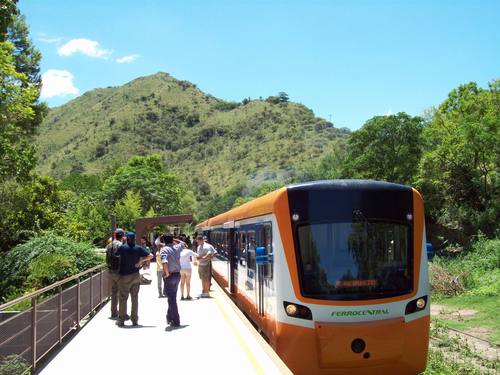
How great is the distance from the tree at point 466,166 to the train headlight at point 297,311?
93.6 feet

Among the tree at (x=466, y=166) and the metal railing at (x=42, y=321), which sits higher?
the tree at (x=466, y=166)

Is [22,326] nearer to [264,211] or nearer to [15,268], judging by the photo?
[264,211]

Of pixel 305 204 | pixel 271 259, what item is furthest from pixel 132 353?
pixel 305 204

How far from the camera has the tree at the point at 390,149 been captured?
45.9m

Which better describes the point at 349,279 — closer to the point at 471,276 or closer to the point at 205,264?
the point at 205,264

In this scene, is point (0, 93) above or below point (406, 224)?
above

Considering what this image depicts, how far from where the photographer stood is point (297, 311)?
26.3 ft

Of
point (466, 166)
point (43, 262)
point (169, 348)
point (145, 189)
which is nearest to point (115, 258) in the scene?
point (169, 348)

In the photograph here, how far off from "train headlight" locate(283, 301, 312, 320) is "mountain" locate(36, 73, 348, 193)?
114 metres

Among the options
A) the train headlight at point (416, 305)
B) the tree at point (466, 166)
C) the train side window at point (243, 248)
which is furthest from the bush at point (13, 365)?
the tree at point (466, 166)

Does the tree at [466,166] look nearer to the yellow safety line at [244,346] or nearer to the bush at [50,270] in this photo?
the yellow safety line at [244,346]

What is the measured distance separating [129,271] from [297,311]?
4.52 meters

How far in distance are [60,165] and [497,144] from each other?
134 m

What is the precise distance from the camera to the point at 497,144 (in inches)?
1303
